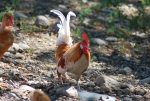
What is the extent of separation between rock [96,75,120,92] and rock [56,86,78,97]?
0.66 m

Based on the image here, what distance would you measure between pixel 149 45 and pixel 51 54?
2.17m

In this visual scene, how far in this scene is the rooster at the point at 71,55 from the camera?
19.1 ft

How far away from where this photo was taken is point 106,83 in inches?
256

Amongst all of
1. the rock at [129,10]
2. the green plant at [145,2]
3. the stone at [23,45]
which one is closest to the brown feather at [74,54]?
the stone at [23,45]

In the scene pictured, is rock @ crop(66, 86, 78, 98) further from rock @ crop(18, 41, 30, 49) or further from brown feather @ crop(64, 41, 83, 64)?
rock @ crop(18, 41, 30, 49)

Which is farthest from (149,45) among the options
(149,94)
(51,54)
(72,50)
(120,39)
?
(72,50)

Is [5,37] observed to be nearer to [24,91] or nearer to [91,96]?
[24,91]

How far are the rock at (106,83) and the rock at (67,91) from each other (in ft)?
2.15

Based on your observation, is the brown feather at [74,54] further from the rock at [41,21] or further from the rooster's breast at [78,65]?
the rock at [41,21]

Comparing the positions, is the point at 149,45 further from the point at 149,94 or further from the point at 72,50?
the point at 72,50

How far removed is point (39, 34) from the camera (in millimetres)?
8703

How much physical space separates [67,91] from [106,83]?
88 centimetres

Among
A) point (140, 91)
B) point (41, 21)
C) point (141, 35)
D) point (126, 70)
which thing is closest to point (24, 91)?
point (140, 91)

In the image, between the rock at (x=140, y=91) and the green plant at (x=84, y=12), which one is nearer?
the rock at (x=140, y=91)
